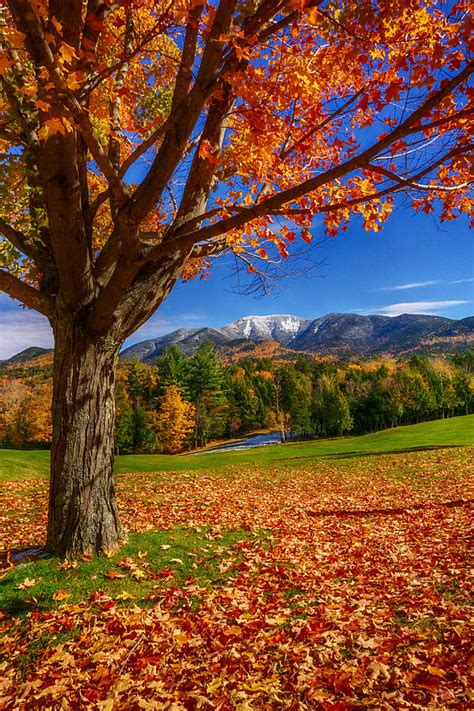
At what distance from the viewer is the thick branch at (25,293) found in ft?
18.3

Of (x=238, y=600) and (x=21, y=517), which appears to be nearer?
(x=238, y=600)

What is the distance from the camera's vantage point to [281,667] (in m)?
3.47

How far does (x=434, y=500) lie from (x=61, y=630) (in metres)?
11.3

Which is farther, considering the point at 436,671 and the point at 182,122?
the point at 182,122

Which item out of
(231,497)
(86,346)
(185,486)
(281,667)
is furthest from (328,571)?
(185,486)

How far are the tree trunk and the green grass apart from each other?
33 centimetres

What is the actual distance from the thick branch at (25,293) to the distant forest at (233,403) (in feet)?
162

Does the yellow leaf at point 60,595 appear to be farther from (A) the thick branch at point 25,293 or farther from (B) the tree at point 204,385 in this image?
(B) the tree at point 204,385

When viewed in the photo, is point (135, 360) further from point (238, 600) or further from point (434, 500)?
point (238, 600)

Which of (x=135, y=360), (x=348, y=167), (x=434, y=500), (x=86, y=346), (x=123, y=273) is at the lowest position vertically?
(x=434, y=500)

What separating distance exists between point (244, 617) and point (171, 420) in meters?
51.3

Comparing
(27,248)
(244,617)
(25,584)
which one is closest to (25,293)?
(27,248)

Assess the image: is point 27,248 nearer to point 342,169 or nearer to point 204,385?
point 342,169

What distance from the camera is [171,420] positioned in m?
54.5
